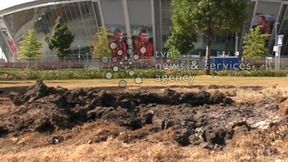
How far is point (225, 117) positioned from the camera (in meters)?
17.1

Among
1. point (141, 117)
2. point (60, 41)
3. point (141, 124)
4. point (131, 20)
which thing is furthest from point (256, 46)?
point (141, 124)

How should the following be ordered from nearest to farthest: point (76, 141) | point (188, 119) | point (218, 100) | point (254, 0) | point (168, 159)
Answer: point (168, 159) < point (76, 141) < point (188, 119) < point (218, 100) < point (254, 0)

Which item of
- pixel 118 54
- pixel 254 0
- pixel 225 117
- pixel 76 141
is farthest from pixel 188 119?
pixel 254 0

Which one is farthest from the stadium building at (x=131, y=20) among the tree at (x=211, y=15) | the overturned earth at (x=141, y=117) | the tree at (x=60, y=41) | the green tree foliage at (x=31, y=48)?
the overturned earth at (x=141, y=117)

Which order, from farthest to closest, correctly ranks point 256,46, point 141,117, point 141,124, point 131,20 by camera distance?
1. point 131,20
2. point 256,46
3. point 141,117
4. point 141,124

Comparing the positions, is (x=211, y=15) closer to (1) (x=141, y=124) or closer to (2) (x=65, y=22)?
(1) (x=141, y=124)

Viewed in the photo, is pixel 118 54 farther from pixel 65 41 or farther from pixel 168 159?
pixel 168 159

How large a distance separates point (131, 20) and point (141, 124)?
82.3 m

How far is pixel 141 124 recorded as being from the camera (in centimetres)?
1606

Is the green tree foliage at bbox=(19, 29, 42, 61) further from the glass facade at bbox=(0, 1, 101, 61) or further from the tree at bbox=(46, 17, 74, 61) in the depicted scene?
the glass facade at bbox=(0, 1, 101, 61)

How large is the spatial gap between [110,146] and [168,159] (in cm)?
191

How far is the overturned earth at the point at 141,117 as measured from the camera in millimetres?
13953

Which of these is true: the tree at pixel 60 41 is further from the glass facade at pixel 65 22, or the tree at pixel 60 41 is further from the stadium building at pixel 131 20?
the glass facade at pixel 65 22

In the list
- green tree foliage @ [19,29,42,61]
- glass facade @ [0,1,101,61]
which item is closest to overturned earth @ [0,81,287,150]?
green tree foliage @ [19,29,42,61]
